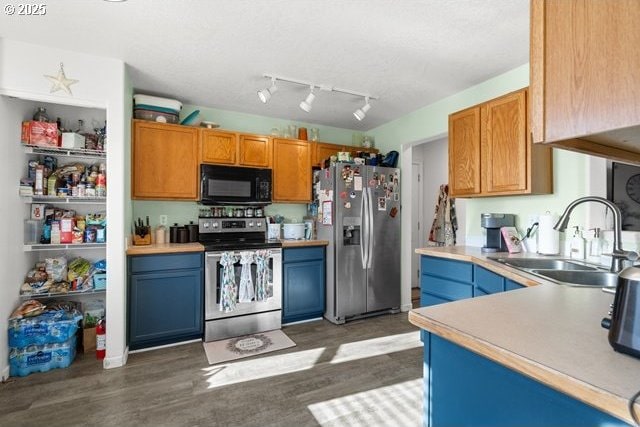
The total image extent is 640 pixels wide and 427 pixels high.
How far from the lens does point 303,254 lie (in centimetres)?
349

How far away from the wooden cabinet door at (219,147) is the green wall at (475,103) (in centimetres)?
204

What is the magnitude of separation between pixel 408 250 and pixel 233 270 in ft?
7.36

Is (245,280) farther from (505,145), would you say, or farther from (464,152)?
(505,145)

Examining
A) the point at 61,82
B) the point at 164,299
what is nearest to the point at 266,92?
the point at 61,82

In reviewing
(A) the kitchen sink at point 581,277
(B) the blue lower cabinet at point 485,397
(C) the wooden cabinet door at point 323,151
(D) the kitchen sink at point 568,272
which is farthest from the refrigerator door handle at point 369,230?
(B) the blue lower cabinet at point 485,397

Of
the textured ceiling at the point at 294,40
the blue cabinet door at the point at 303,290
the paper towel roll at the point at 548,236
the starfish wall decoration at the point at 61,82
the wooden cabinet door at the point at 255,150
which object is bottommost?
the blue cabinet door at the point at 303,290

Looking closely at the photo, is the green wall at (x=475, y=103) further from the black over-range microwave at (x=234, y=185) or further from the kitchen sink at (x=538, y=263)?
the black over-range microwave at (x=234, y=185)

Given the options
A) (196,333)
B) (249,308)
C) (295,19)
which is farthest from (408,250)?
(295,19)

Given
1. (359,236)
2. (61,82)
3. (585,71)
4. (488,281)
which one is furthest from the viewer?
(359,236)

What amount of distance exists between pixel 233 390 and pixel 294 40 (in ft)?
8.33

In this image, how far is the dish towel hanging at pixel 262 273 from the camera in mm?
3139

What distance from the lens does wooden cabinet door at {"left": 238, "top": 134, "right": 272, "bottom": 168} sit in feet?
11.5

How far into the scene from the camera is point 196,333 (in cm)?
296

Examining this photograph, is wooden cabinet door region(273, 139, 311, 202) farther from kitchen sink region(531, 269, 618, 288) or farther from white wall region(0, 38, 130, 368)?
kitchen sink region(531, 269, 618, 288)
